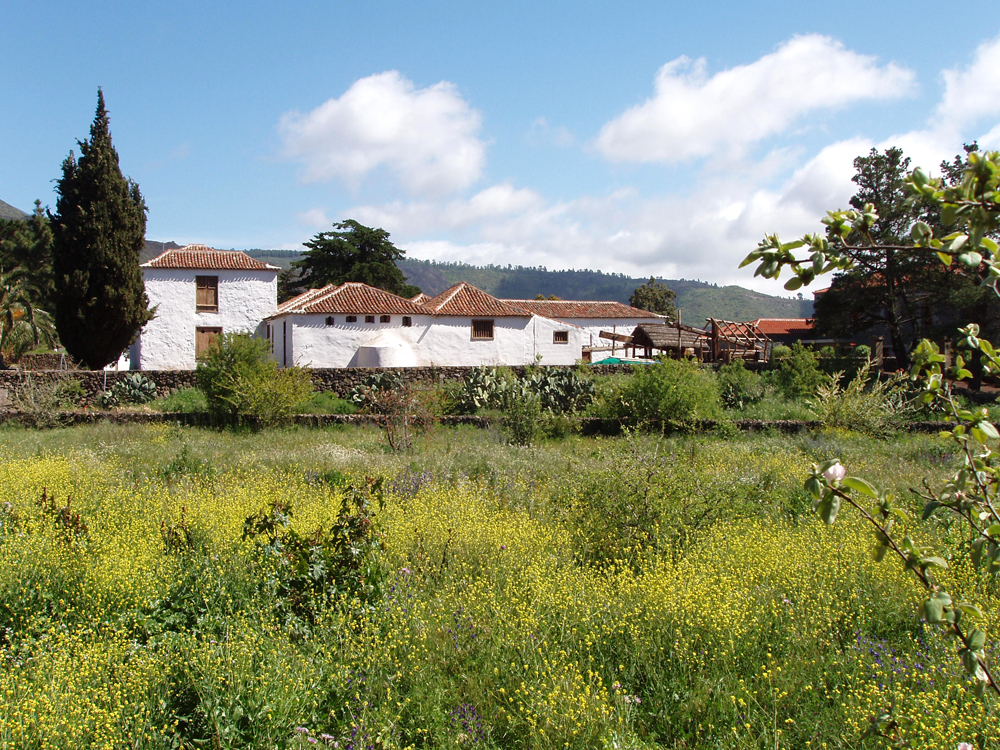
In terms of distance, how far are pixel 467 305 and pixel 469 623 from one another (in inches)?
1183

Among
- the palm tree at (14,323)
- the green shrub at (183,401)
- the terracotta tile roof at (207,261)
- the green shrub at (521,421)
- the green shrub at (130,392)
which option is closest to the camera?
the green shrub at (521,421)

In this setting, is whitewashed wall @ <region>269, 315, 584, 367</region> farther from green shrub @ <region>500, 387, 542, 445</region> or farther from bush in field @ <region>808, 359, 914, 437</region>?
bush in field @ <region>808, 359, 914, 437</region>

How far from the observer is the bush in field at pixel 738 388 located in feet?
55.4

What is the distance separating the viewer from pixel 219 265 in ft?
99.2

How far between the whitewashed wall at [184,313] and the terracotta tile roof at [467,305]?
26.4ft

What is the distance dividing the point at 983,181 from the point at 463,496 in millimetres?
5924

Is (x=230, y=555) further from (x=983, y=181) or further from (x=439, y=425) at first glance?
(x=439, y=425)

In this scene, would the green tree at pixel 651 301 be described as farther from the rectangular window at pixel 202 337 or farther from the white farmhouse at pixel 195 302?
the rectangular window at pixel 202 337

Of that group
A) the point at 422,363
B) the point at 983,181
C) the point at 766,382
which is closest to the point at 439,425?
the point at 766,382

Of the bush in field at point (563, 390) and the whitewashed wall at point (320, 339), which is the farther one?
the whitewashed wall at point (320, 339)

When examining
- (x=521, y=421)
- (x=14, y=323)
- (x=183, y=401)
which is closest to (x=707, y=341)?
(x=521, y=421)

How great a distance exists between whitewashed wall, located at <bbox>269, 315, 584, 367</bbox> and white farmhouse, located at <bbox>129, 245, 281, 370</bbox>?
5.14 feet

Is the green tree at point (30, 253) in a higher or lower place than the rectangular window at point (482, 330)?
higher

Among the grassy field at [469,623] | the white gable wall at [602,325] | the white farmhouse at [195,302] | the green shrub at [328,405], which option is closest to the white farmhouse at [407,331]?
the white farmhouse at [195,302]
